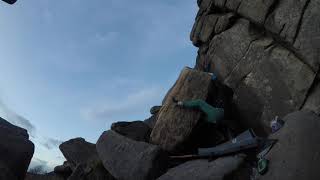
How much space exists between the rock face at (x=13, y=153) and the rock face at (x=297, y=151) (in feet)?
40.2

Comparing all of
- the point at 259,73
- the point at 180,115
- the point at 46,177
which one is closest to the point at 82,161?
the point at 46,177

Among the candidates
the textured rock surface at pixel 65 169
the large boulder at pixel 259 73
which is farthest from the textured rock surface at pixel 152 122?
the textured rock surface at pixel 65 169

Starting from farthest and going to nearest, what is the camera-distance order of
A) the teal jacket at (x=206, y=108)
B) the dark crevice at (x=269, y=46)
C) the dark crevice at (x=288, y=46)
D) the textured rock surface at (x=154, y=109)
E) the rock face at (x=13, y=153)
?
the textured rock surface at (x=154, y=109)
the dark crevice at (x=269, y=46)
the rock face at (x=13, y=153)
the dark crevice at (x=288, y=46)
the teal jacket at (x=206, y=108)

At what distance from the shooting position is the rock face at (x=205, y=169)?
13860 mm

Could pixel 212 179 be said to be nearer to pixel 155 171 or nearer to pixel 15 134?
pixel 155 171

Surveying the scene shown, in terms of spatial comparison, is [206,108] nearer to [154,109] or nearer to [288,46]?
[288,46]

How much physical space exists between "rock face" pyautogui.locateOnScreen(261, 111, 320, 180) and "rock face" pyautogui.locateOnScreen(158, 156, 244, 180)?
1.41m

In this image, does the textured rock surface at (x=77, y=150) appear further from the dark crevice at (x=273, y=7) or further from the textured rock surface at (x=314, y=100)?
the dark crevice at (x=273, y=7)

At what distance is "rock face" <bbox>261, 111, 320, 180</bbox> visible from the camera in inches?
468

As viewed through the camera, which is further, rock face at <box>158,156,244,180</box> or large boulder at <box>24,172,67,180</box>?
large boulder at <box>24,172,67,180</box>

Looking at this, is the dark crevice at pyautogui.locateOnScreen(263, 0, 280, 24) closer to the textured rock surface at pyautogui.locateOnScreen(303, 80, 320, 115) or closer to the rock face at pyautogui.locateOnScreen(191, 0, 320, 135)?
the rock face at pyautogui.locateOnScreen(191, 0, 320, 135)

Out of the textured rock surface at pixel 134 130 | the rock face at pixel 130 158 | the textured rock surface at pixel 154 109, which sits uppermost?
the textured rock surface at pixel 154 109

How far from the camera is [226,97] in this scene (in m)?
20.8

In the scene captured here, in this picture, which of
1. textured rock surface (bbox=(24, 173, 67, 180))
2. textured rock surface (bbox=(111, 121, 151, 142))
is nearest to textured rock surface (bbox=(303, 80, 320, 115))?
textured rock surface (bbox=(111, 121, 151, 142))
